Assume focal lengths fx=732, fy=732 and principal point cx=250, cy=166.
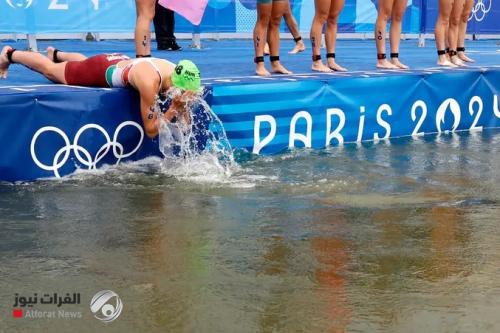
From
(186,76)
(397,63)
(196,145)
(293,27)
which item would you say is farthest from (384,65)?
(186,76)

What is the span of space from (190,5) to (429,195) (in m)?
7.26

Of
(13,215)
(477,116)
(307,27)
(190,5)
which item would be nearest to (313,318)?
(13,215)

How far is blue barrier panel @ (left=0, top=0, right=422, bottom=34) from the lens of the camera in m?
9.28

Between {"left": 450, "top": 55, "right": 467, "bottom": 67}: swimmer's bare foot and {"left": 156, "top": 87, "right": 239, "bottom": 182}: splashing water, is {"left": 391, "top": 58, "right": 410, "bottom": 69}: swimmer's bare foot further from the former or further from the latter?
{"left": 156, "top": 87, "right": 239, "bottom": 182}: splashing water

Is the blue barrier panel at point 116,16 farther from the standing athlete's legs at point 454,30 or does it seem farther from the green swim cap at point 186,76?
the green swim cap at point 186,76

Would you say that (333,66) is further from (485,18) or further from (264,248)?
(485,18)

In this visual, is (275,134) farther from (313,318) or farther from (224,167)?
(313,318)

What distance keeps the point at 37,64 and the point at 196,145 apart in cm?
161

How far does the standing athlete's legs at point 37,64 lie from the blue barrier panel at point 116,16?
259 centimetres

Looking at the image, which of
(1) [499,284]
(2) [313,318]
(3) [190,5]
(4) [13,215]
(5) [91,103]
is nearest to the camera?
(2) [313,318]

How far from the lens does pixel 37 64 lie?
21.5ft

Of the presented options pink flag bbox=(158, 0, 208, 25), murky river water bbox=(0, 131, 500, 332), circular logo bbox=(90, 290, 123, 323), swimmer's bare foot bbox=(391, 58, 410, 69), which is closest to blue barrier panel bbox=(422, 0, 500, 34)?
pink flag bbox=(158, 0, 208, 25)

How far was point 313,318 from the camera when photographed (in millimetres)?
3080

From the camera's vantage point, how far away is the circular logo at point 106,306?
3.08 metres
